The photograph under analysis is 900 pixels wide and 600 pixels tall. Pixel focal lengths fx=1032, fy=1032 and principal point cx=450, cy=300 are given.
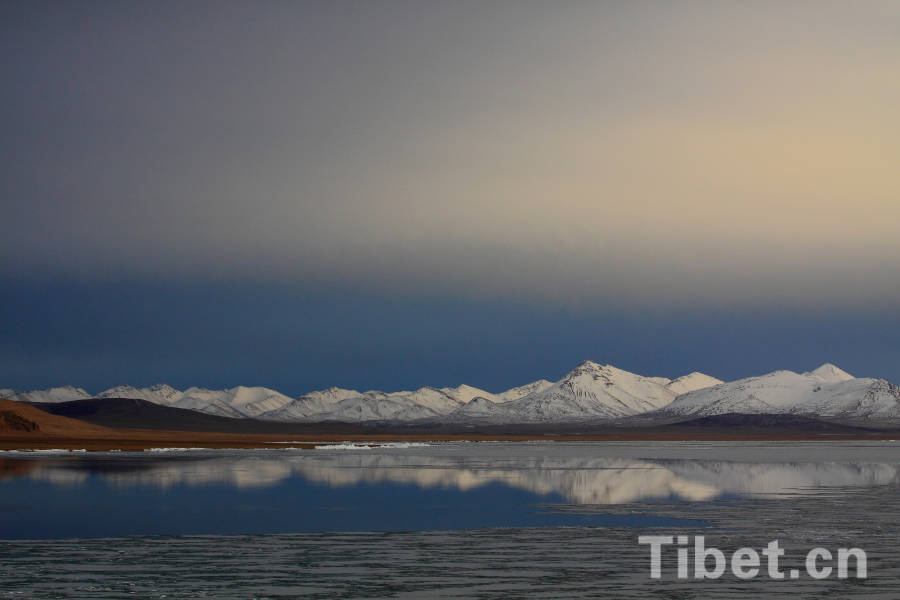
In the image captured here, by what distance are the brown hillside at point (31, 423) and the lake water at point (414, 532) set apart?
91.9 metres

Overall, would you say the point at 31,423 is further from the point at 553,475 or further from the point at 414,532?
the point at 414,532

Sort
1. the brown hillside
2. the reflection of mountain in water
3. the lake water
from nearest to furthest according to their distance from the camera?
1. the lake water
2. the reflection of mountain in water
3. the brown hillside

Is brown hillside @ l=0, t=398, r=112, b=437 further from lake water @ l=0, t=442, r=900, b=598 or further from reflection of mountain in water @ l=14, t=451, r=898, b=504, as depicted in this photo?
lake water @ l=0, t=442, r=900, b=598

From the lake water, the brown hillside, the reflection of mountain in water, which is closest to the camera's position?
the lake water

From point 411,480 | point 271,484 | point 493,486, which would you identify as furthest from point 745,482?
point 271,484

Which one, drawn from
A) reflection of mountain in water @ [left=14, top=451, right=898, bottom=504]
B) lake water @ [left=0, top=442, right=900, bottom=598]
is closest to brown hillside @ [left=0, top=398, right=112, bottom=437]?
reflection of mountain in water @ [left=14, top=451, right=898, bottom=504]

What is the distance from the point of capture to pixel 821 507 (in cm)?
3391

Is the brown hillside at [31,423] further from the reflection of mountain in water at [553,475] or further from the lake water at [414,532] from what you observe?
the lake water at [414,532]

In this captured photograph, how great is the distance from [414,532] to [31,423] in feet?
404

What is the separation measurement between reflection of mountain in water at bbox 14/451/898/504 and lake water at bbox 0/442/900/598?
29 cm

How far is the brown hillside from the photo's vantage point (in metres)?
134

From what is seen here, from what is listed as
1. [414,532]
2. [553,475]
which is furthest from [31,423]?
[414,532]

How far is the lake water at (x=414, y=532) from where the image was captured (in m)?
19.8

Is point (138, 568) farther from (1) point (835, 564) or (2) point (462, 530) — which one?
(1) point (835, 564)
